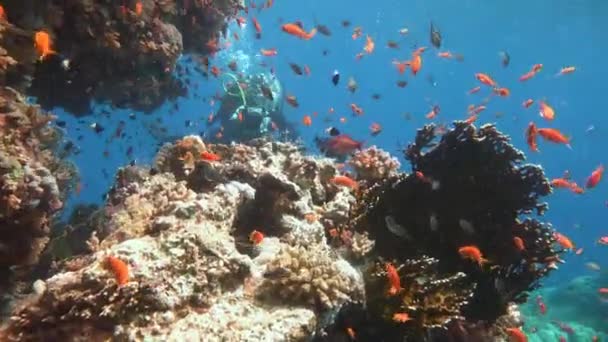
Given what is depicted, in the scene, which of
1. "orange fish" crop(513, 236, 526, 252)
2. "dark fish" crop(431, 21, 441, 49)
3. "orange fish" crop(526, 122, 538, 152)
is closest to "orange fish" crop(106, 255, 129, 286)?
"orange fish" crop(513, 236, 526, 252)

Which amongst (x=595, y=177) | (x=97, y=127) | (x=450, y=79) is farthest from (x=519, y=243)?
(x=450, y=79)

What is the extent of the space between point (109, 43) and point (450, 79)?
150560 millimetres

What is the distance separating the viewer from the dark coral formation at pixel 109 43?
282 inches

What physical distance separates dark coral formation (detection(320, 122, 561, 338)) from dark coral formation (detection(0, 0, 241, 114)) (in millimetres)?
5283

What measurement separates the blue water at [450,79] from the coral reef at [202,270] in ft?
13.7

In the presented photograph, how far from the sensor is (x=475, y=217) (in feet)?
23.0

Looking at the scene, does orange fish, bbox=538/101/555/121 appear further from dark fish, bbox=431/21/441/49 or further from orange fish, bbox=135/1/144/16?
orange fish, bbox=135/1/144/16

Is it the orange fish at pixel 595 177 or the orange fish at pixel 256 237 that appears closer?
the orange fish at pixel 256 237

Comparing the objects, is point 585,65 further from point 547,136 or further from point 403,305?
point 403,305

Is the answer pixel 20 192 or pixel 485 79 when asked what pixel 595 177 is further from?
pixel 20 192

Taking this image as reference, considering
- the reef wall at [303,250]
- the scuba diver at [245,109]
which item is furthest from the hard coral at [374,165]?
the scuba diver at [245,109]

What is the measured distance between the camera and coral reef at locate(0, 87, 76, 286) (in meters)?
4.81

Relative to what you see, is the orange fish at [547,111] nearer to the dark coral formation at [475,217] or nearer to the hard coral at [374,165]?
the dark coral formation at [475,217]

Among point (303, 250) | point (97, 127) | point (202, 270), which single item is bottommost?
point (202, 270)
